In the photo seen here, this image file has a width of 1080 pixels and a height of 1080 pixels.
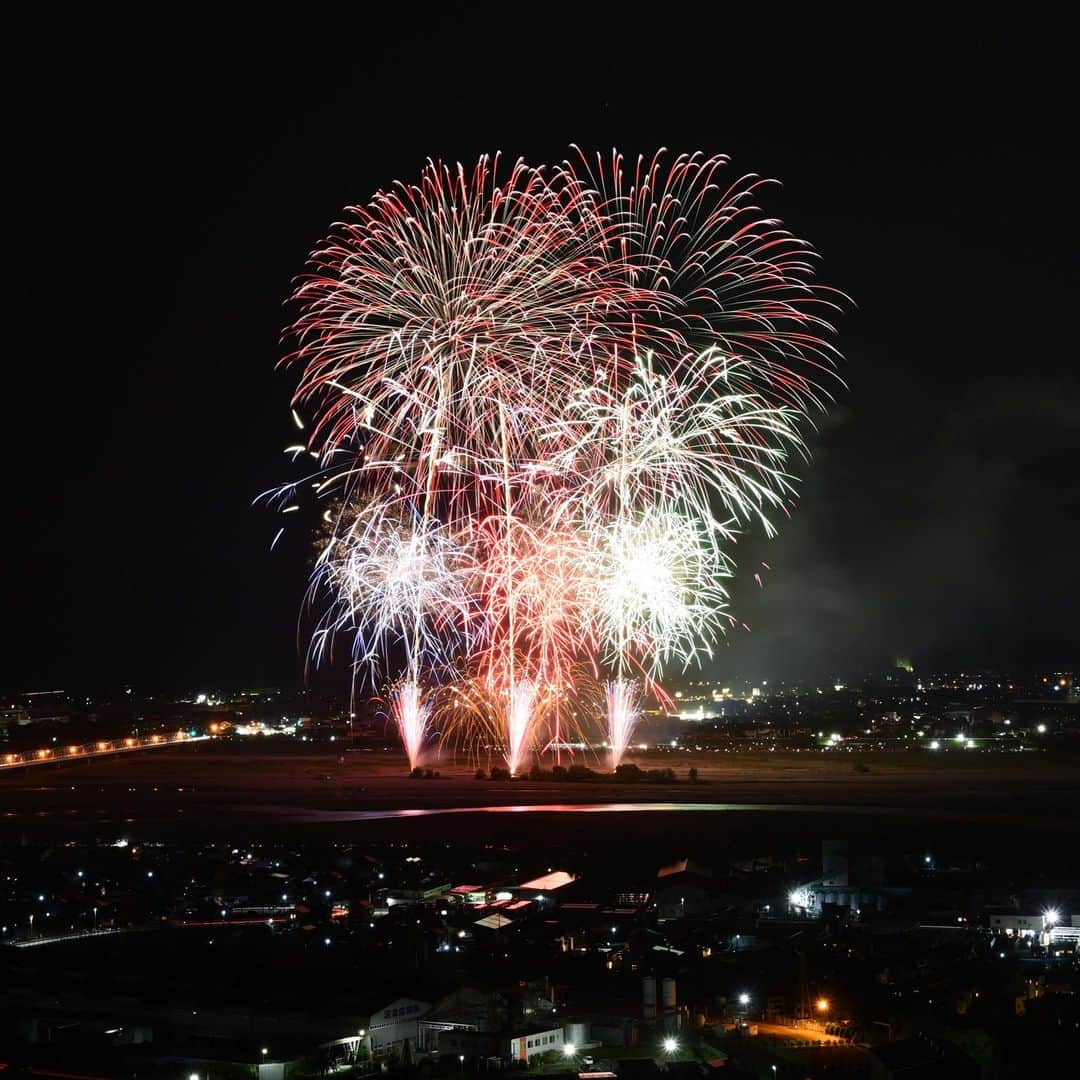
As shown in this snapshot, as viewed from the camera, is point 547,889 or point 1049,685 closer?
point 547,889

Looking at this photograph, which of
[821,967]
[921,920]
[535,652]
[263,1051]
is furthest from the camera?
[535,652]

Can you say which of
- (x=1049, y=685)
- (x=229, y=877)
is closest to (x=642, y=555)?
(x=229, y=877)

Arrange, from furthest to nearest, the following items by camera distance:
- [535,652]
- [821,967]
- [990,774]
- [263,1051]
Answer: [990,774]
[535,652]
[821,967]
[263,1051]

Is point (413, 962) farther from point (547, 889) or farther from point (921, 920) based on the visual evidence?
point (921, 920)

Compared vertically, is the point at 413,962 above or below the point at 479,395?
below

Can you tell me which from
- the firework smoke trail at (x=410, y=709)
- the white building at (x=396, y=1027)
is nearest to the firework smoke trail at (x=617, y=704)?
the firework smoke trail at (x=410, y=709)

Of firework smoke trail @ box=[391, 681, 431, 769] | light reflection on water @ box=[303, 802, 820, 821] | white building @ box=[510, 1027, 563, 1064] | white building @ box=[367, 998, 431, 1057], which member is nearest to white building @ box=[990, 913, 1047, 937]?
white building @ box=[510, 1027, 563, 1064]

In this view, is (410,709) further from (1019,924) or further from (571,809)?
(1019,924)
